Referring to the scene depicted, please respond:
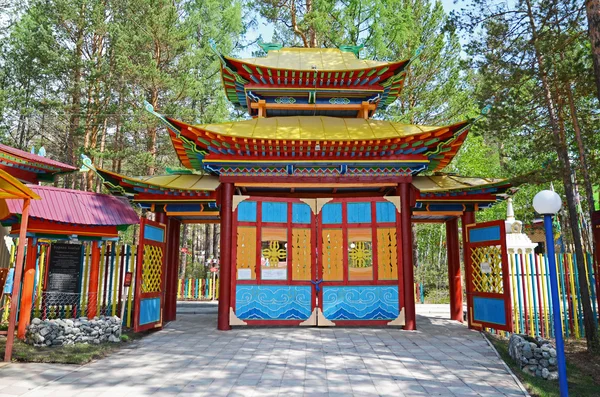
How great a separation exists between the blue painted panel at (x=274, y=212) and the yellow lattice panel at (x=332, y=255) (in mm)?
1005

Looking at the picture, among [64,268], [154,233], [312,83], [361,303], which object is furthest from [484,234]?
[64,268]

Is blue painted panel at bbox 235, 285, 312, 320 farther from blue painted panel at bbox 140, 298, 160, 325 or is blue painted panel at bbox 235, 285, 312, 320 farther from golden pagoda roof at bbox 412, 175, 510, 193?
golden pagoda roof at bbox 412, 175, 510, 193

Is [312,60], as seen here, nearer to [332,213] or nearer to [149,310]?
[332,213]

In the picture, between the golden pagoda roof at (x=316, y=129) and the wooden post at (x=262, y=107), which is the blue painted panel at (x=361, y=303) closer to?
the golden pagoda roof at (x=316, y=129)

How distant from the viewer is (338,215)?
9586mm

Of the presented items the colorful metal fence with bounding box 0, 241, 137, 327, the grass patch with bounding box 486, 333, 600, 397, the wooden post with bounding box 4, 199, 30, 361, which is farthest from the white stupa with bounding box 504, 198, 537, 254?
the wooden post with bounding box 4, 199, 30, 361

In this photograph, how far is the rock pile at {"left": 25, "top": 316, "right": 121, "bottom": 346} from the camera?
7113 mm

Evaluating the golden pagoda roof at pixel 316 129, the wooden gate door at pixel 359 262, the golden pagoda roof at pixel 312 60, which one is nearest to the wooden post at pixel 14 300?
the golden pagoda roof at pixel 316 129

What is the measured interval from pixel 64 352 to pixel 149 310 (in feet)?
7.88

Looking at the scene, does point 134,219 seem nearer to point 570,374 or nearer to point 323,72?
point 323,72

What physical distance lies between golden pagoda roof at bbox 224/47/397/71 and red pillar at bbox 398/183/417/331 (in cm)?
389

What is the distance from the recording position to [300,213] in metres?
9.62

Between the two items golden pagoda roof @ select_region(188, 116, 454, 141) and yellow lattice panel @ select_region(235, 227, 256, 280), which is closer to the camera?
golden pagoda roof @ select_region(188, 116, 454, 141)

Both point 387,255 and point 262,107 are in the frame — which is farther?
point 262,107
